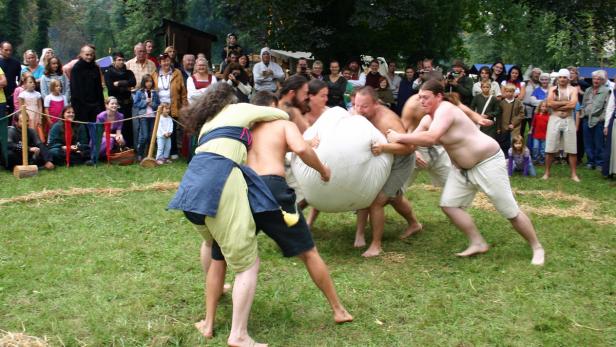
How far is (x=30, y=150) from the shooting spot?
10969 millimetres

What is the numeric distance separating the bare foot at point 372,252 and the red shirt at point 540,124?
283 inches

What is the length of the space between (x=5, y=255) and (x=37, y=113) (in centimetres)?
566

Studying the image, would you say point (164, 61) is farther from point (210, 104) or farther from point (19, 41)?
point (19, 41)

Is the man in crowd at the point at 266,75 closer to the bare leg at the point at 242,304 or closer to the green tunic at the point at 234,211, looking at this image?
the green tunic at the point at 234,211

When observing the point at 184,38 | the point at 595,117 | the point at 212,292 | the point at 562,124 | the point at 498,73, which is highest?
the point at 184,38

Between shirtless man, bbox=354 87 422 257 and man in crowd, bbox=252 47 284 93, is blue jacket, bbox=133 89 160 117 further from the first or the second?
shirtless man, bbox=354 87 422 257

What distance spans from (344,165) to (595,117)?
7.94m

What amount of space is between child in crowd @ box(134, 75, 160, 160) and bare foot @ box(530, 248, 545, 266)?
7.76 m

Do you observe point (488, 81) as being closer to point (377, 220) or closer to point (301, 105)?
point (377, 220)

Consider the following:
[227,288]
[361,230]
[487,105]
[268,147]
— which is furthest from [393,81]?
[268,147]

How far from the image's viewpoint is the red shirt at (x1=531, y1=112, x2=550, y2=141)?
12.5 meters

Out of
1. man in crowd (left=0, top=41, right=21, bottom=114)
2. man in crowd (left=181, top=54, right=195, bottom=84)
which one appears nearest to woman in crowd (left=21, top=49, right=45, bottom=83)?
man in crowd (left=0, top=41, right=21, bottom=114)

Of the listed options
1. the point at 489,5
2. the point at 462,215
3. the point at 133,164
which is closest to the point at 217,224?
the point at 462,215

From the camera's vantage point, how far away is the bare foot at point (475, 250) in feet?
21.4
